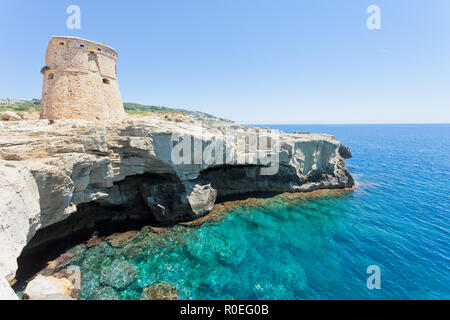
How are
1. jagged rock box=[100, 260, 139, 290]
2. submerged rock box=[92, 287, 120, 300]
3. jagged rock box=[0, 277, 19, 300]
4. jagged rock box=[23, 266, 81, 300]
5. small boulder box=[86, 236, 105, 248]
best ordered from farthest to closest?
small boulder box=[86, 236, 105, 248]
jagged rock box=[100, 260, 139, 290]
submerged rock box=[92, 287, 120, 300]
jagged rock box=[23, 266, 81, 300]
jagged rock box=[0, 277, 19, 300]

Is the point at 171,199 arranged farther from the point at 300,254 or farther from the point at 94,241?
the point at 300,254

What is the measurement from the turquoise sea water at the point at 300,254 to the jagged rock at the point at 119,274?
12.0 inches

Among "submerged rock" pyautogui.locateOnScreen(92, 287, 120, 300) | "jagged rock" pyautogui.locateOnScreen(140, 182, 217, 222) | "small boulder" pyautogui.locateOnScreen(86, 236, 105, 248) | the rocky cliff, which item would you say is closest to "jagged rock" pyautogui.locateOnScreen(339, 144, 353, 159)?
the rocky cliff

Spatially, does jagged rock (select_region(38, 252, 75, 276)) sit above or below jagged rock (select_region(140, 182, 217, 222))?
below

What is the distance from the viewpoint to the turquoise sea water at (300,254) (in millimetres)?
10883

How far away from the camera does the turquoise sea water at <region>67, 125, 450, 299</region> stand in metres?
10.9

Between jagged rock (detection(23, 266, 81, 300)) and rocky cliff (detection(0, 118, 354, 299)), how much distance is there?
2.43m

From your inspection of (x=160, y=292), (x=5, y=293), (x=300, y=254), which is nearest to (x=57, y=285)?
(x=160, y=292)

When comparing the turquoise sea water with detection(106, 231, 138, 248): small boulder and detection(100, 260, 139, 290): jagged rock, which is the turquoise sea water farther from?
detection(106, 231, 138, 248): small boulder

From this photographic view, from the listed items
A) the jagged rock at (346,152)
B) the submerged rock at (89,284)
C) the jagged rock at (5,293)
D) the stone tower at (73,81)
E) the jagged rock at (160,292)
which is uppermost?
the stone tower at (73,81)

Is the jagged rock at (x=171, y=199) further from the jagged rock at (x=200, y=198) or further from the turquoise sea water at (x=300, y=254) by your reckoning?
the turquoise sea water at (x=300, y=254)

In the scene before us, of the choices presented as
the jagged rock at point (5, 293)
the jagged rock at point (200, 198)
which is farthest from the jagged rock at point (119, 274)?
the jagged rock at point (5, 293)

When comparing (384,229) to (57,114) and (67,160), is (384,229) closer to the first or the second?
(67,160)
